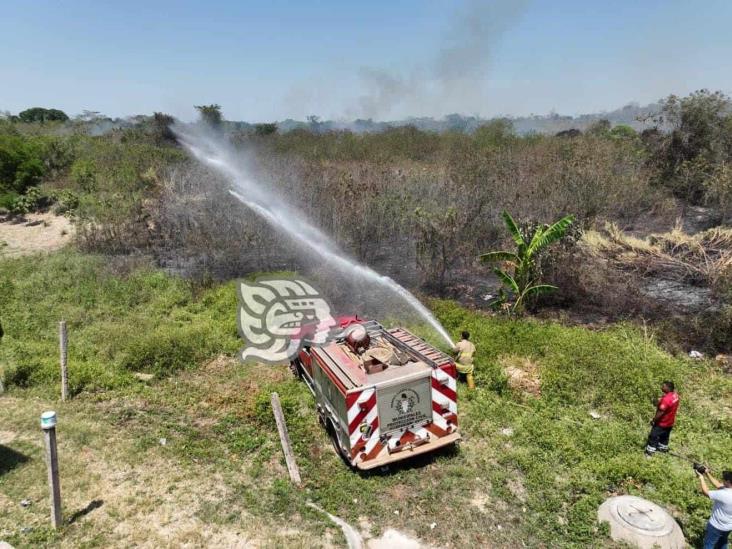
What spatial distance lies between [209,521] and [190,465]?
4.55 ft

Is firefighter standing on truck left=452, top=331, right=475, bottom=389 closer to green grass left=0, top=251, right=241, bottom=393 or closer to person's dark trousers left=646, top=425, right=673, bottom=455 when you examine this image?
person's dark trousers left=646, top=425, right=673, bottom=455

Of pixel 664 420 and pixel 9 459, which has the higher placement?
pixel 664 420

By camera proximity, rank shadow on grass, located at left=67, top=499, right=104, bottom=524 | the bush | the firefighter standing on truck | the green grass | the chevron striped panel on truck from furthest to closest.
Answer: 1. the bush
2. the green grass
3. the firefighter standing on truck
4. the chevron striped panel on truck
5. shadow on grass, located at left=67, top=499, right=104, bottom=524

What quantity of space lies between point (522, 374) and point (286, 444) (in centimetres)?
530

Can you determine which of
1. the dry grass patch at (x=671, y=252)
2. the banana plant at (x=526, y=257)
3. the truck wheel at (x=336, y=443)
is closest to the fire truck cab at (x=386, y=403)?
the truck wheel at (x=336, y=443)

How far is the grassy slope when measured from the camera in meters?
6.42

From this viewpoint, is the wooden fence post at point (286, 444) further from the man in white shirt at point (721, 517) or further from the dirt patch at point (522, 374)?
the man in white shirt at point (721, 517)

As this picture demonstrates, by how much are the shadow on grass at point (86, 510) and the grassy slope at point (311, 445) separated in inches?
4.1

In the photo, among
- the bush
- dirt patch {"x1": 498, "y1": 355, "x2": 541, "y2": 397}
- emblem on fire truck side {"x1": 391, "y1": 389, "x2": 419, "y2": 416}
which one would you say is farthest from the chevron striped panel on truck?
the bush

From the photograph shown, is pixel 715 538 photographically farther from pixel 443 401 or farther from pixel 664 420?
pixel 443 401

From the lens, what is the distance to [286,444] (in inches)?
303

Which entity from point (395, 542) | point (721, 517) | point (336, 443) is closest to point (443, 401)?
point (336, 443)

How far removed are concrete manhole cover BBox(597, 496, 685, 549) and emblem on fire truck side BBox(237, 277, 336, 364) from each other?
555 cm

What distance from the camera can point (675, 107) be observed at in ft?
84.1
